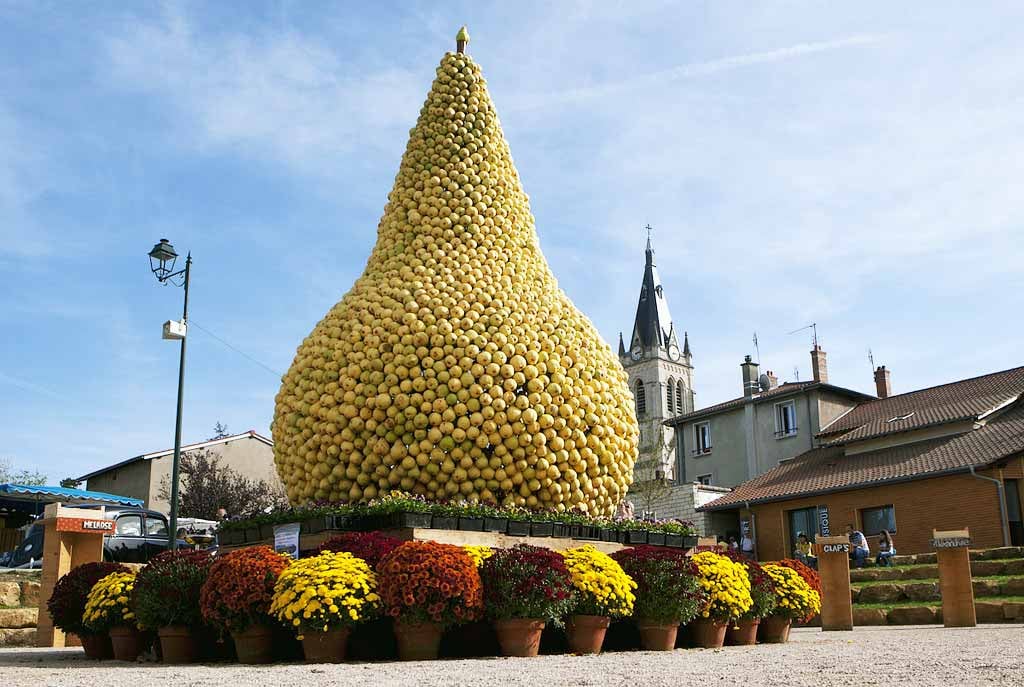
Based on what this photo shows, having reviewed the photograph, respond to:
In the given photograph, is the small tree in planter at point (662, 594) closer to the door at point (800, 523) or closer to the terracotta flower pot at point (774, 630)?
the terracotta flower pot at point (774, 630)

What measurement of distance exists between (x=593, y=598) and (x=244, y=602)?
2.71 meters

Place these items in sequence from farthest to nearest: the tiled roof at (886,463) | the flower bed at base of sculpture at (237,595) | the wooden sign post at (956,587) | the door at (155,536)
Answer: the tiled roof at (886,463) → the door at (155,536) → the wooden sign post at (956,587) → the flower bed at base of sculpture at (237,595)

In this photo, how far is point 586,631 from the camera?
25.4 feet

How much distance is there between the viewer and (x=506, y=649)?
24.3ft

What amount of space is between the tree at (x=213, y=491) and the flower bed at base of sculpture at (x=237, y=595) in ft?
85.9

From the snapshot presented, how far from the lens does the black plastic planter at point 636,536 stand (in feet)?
32.7

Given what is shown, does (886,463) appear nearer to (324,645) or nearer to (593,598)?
(593,598)

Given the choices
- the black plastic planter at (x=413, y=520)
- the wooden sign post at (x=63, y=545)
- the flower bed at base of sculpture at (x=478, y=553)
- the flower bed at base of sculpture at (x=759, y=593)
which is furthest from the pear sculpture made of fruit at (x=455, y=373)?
the wooden sign post at (x=63, y=545)

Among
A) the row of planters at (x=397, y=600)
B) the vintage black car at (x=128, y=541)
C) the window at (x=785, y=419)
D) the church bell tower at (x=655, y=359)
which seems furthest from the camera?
the church bell tower at (x=655, y=359)

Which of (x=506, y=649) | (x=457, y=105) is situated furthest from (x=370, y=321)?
(x=506, y=649)

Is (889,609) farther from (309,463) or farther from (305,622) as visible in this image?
(305,622)

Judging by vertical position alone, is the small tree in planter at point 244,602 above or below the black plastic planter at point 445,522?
below

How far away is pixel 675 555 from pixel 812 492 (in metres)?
23.5

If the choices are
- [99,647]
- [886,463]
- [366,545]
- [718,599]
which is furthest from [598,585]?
[886,463]
